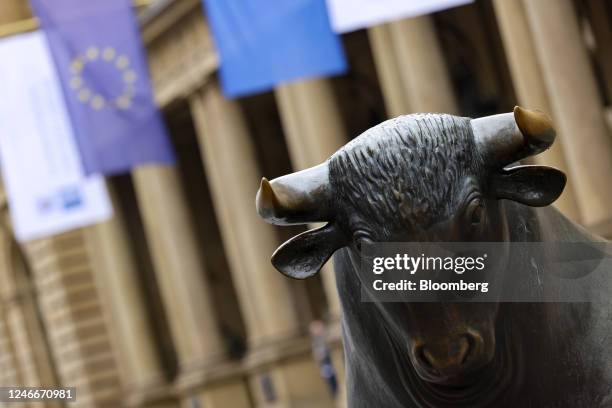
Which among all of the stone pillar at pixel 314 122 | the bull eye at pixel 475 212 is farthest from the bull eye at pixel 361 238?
the stone pillar at pixel 314 122

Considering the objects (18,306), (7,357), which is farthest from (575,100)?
(18,306)

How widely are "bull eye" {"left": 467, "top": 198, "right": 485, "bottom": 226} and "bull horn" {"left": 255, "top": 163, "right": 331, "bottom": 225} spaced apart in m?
0.29

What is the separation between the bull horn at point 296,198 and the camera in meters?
3.10

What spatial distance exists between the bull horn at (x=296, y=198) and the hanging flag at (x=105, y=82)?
1715cm

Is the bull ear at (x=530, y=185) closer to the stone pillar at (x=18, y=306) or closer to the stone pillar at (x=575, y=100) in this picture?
the stone pillar at (x=575, y=100)

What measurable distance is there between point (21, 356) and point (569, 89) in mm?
24865

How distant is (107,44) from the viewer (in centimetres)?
2031

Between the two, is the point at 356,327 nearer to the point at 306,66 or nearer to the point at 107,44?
the point at 306,66

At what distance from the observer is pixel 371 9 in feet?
49.6

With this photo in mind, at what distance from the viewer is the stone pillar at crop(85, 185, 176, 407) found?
33.4 meters

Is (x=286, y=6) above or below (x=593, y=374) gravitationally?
above

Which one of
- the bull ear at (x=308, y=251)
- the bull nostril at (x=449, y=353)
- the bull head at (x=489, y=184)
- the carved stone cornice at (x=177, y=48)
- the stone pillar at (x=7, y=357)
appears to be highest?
the carved stone cornice at (x=177, y=48)

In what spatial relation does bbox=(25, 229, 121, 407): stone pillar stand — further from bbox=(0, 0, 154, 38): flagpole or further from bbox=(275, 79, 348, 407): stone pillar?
bbox=(0, 0, 154, 38): flagpole

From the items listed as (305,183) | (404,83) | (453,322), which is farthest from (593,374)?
(404,83)
